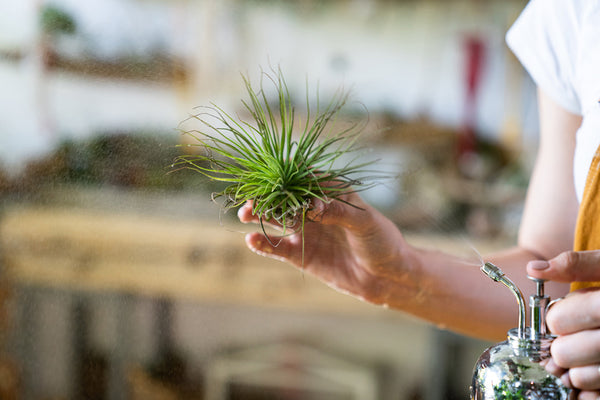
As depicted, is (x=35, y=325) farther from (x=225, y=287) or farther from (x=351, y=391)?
(x=351, y=391)

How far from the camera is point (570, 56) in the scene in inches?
16.1

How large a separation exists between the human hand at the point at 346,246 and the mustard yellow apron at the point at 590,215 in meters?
0.12

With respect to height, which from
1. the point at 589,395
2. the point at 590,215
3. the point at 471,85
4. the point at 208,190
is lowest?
the point at 589,395

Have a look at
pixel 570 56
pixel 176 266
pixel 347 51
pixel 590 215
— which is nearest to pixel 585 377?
pixel 590 215

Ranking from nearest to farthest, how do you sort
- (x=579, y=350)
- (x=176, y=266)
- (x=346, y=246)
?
(x=579, y=350) → (x=346, y=246) → (x=176, y=266)

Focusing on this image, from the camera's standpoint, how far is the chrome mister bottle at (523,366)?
29 cm

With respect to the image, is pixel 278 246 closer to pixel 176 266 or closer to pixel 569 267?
pixel 569 267

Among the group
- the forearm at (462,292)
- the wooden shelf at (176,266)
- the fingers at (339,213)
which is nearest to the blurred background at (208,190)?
the wooden shelf at (176,266)

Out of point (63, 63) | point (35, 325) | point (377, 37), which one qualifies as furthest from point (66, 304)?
point (377, 37)

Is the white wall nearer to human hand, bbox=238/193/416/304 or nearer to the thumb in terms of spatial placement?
human hand, bbox=238/193/416/304

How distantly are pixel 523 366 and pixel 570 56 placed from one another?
24cm

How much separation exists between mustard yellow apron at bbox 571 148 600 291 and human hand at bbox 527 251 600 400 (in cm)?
6

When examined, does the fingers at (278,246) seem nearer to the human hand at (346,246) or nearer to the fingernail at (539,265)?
the human hand at (346,246)

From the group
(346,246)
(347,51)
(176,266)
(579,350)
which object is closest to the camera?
(579,350)
